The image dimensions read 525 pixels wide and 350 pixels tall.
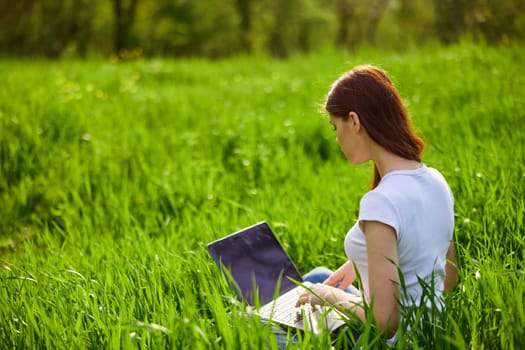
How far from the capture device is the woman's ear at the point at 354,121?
2.02 m

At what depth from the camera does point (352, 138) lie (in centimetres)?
209

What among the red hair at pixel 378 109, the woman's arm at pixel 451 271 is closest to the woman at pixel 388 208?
the red hair at pixel 378 109

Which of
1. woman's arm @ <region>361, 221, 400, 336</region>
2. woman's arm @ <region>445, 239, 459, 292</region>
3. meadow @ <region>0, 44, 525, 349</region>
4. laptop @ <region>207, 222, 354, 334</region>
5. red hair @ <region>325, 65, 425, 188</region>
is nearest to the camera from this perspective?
woman's arm @ <region>361, 221, 400, 336</region>

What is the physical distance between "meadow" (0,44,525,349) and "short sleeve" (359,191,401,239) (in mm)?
403

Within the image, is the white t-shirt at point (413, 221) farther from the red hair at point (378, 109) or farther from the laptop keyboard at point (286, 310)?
the laptop keyboard at point (286, 310)

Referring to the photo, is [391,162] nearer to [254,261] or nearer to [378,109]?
[378,109]

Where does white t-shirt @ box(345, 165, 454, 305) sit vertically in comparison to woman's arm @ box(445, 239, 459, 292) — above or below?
above

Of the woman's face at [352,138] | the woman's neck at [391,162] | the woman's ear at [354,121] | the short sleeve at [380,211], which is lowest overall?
the short sleeve at [380,211]

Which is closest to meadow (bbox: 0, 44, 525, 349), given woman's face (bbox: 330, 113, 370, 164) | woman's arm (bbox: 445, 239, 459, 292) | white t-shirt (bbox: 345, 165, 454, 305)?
woman's arm (bbox: 445, 239, 459, 292)

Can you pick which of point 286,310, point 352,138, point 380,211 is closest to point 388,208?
point 380,211

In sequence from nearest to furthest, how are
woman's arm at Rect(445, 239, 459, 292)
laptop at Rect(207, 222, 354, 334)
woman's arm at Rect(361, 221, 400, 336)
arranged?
woman's arm at Rect(361, 221, 400, 336), woman's arm at Rect(445, 239, 459, 292), laptop at Rect(207, 222, 354, 334)

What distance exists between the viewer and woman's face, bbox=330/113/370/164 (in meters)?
2.07

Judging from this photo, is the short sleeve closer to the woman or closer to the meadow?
the woman

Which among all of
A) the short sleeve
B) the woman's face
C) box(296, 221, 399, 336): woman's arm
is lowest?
box(296, 221, 399, 336): woman's arm
